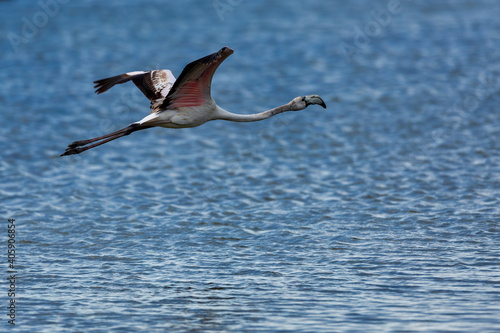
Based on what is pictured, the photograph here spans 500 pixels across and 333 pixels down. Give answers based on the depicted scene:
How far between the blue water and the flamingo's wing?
7.68 feet

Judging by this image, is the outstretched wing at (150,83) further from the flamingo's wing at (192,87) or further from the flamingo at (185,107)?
the flamingo's wing at (192,87)

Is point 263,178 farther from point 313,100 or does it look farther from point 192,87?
point 192,87

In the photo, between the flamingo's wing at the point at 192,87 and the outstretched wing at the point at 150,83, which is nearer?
the flamingo's wing at the point at 192,87

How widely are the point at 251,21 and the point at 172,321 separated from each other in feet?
79.5

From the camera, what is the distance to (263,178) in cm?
1752

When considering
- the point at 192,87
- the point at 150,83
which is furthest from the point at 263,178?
the point at 192,87

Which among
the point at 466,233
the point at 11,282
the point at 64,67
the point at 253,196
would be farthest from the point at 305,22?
the point at 11,282

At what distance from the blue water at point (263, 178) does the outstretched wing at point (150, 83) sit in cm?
235

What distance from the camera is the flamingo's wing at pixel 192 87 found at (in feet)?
38.5

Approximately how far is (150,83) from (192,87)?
156cm

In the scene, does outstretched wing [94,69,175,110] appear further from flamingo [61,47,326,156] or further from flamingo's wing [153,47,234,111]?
flamingo's wing [153,47,234,111]

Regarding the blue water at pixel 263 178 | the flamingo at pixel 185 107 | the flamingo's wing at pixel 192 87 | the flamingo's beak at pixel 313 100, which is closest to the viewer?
the blue water at pixel 263 178

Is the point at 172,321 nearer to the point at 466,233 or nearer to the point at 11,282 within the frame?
the point at 11,282

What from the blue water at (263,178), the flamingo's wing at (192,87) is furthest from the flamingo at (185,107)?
the blue water at (263,178)
